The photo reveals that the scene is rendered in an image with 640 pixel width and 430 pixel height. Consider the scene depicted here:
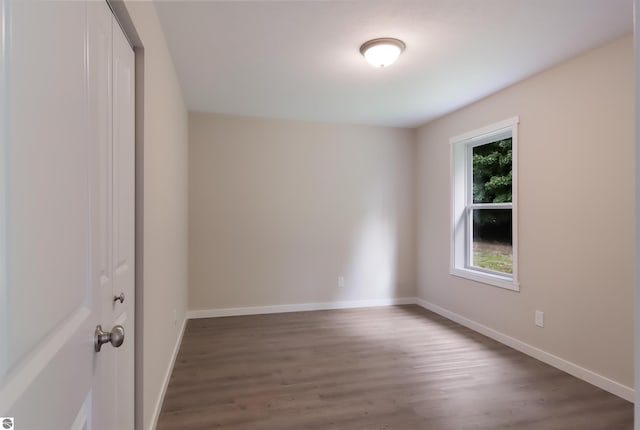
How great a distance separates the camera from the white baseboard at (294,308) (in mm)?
4266

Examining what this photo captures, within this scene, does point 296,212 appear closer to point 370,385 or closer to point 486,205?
point 486,205

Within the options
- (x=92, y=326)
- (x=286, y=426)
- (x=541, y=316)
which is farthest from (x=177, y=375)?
(x=541, y=316)

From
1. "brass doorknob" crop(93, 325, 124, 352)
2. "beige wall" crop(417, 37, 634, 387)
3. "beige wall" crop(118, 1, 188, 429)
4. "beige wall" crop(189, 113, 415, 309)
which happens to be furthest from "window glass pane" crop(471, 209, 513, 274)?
"brass doorknob" crop(93, 325, 124, 352)

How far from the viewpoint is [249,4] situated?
6.75ft

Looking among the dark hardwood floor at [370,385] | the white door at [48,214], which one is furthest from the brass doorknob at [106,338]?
the dark hardwood floor at [370,385]

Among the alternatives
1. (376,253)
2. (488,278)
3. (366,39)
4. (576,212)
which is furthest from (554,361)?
(366,39)

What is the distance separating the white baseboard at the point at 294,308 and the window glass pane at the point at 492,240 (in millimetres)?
1312

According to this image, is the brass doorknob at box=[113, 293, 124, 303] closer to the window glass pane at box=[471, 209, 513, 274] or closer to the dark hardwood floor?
the dark hardwood floor

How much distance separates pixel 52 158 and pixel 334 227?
4.20m

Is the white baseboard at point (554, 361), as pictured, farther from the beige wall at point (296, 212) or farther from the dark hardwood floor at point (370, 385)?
the beige wall at point (296, 212)

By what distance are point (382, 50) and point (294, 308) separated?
3284 mm

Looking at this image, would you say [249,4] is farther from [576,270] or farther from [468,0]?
[576,270]

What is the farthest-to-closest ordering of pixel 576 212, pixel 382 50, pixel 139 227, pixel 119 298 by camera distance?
pixel 576 212 → pixel 382 50 → pixel 139 227 → pixel 119 298

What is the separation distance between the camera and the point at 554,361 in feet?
9.54
